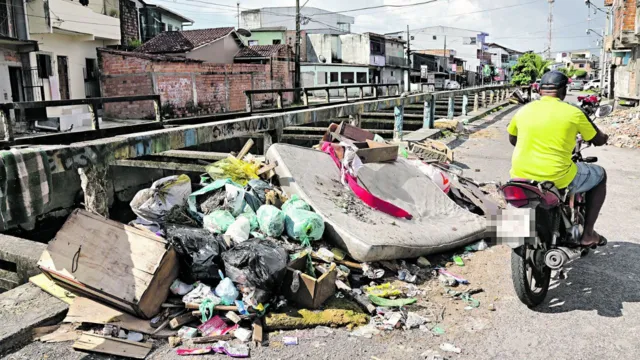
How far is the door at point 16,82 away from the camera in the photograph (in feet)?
76.5

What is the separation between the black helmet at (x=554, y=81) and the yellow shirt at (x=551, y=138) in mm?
97

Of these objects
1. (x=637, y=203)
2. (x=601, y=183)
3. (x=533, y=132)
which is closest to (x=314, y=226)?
(x=533, y=132)

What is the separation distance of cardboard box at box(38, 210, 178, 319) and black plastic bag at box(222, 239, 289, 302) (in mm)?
438

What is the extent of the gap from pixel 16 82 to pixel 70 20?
15.5 feet

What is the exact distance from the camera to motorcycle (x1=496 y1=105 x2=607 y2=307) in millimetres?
3566

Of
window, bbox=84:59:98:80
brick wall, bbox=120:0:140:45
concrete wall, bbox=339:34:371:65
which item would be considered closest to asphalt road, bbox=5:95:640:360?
window, bbox=84:59:98:80

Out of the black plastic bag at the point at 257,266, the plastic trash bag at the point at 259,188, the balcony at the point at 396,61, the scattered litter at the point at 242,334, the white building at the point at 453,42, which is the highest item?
the white building at the point at 453,42

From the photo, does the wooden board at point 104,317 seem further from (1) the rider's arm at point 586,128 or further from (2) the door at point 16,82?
(2) the door at point 16,82

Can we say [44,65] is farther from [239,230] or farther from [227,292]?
[227,292]

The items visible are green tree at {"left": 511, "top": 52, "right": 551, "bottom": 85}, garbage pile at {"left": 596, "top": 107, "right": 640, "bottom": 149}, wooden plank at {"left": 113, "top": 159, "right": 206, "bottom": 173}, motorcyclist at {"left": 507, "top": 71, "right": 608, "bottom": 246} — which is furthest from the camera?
green tree at {"left": 511, "top": 52, "right": 551, "bottom": 85}

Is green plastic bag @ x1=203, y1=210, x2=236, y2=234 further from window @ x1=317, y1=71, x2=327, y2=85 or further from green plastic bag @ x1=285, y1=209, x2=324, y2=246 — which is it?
window @ x1=317, y1=71, x2=327, y2=85

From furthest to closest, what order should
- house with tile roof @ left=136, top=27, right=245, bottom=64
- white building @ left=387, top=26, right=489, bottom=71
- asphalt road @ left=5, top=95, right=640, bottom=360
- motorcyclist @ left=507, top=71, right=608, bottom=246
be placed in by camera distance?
1. white building @ left=387, top=26, right=489, bottom=71
2. house with tile roof @ left=136, top=27, right=245, bottom=64
3. motorcyclist @ left=507, top=71, right=608, bottom=246
4. asphalt road @ left=5, top=95, right=640, bottom=360

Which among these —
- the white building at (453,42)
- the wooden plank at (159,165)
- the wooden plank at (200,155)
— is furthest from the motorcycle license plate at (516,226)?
the white building at (453,42)

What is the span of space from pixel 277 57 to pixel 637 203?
3107 centimetres
